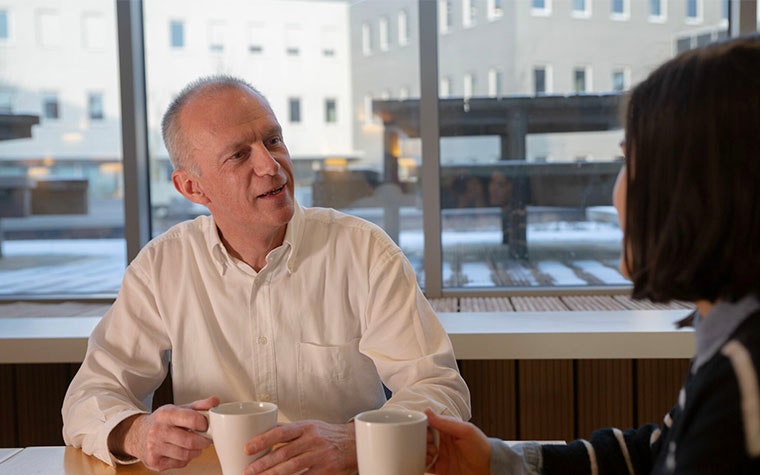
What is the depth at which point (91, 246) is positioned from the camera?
296cm

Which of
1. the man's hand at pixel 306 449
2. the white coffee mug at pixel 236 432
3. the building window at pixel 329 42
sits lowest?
the man's hand at pixel 306 449

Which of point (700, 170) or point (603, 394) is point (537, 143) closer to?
point (603, 394)

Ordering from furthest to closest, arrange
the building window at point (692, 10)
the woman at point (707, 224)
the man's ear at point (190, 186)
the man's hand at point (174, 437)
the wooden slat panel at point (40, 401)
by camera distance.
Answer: the building window at point (692, 10)
the wooden slat panel at point (40, 401)
the man's ear at point (190, 186)
the man's hand at point (174, 437)
the woman at point (707, 224)

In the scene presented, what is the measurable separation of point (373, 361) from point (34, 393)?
1.17 metres

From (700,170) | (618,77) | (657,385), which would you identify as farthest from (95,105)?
(700,170)

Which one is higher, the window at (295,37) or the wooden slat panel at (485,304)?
the window at (295,37)

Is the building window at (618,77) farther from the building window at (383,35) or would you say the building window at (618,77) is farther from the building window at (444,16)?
the building window at (383,35)

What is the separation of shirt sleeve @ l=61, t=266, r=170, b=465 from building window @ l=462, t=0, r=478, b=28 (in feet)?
5.73

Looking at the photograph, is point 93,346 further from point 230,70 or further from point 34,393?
point 230,70

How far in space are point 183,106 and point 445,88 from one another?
149cm

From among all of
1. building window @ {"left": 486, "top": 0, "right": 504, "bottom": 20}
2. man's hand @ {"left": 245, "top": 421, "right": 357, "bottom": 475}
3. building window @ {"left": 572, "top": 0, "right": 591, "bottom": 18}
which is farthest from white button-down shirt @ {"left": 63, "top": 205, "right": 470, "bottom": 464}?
building window @ {"left": 572, "top": 0, "right": 591, "bottom": 18}

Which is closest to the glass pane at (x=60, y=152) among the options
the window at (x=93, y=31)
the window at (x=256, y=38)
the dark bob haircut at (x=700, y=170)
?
the window at (x=93, y=31)

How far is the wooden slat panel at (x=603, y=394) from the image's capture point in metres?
1.99

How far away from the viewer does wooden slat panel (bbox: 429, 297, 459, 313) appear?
2.56 metres
